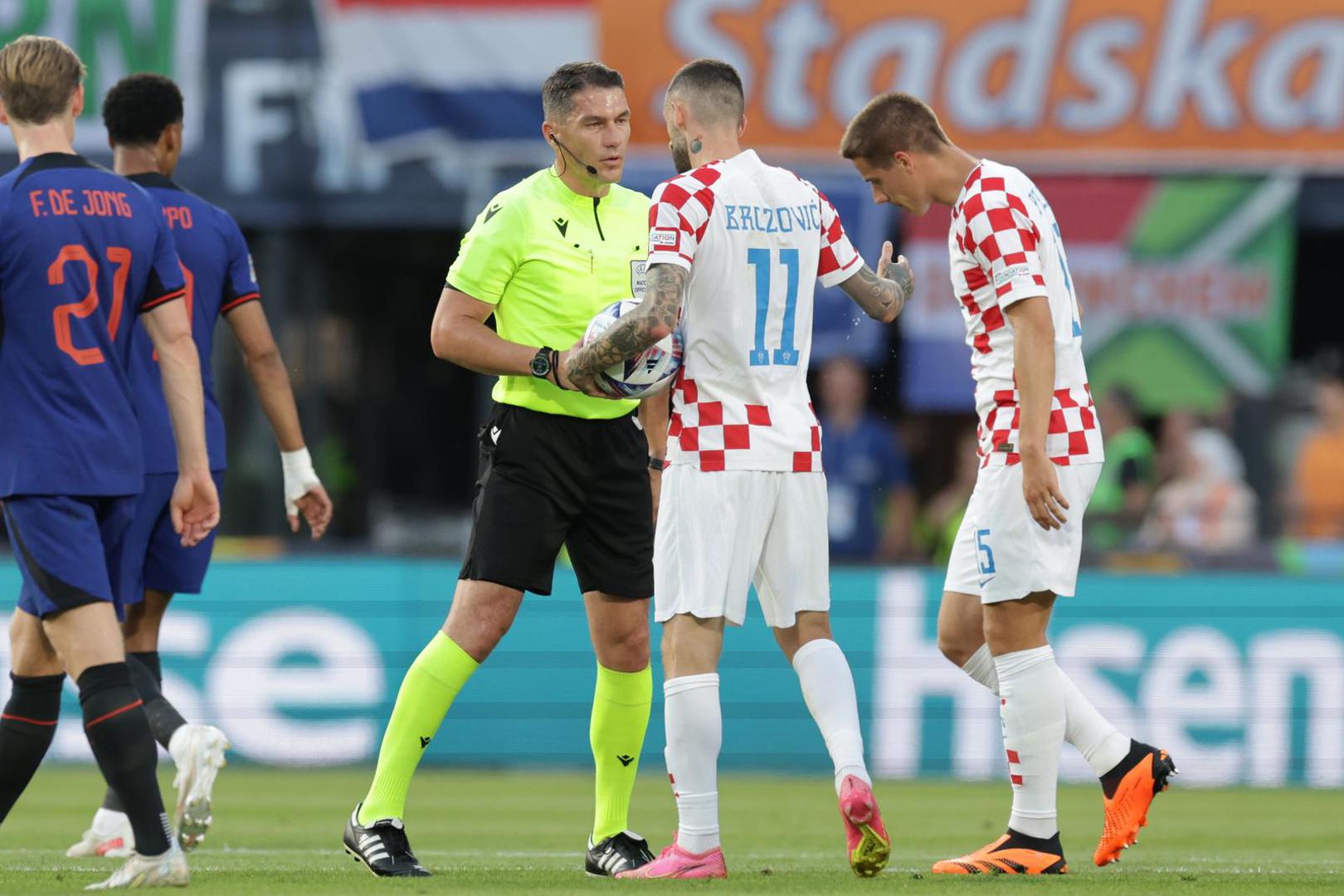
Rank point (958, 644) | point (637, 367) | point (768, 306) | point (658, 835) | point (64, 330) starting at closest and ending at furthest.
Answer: point (64, 330), point (637, 367), point (768, 306), point (958, 644), point (658, 835)

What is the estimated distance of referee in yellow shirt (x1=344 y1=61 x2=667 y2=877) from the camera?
6668mm

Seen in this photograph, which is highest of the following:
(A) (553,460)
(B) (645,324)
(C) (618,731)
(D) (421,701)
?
(B) (645,324)

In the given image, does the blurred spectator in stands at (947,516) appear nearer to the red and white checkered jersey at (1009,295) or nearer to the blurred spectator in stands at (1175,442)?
the blurred spectator in stands at (1175,442)

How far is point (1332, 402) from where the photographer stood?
13.4 m

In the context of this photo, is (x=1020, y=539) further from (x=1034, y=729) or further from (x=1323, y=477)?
(x=1323, y=477)

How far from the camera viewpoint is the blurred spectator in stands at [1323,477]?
42.8 ft

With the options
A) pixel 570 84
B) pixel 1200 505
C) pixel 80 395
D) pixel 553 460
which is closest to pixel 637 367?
pixel 553 460

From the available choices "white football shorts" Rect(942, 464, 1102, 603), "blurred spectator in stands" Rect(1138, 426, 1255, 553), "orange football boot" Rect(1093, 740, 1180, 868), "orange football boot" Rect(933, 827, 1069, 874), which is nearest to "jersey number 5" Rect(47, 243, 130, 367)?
"white football shorts" Rect(942, 464, 1102, 603)

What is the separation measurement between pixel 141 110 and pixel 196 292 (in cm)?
68

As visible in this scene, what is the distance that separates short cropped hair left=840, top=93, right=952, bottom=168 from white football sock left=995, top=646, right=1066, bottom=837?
5.33 ft

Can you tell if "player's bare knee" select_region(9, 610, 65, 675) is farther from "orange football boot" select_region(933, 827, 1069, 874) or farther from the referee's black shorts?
"orange football boot" select_region(933, 827, 1069, 874)

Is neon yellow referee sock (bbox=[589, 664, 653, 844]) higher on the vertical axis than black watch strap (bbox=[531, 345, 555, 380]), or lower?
lower

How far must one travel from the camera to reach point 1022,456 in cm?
653

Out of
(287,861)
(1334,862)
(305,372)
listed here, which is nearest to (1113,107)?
(305,372)
